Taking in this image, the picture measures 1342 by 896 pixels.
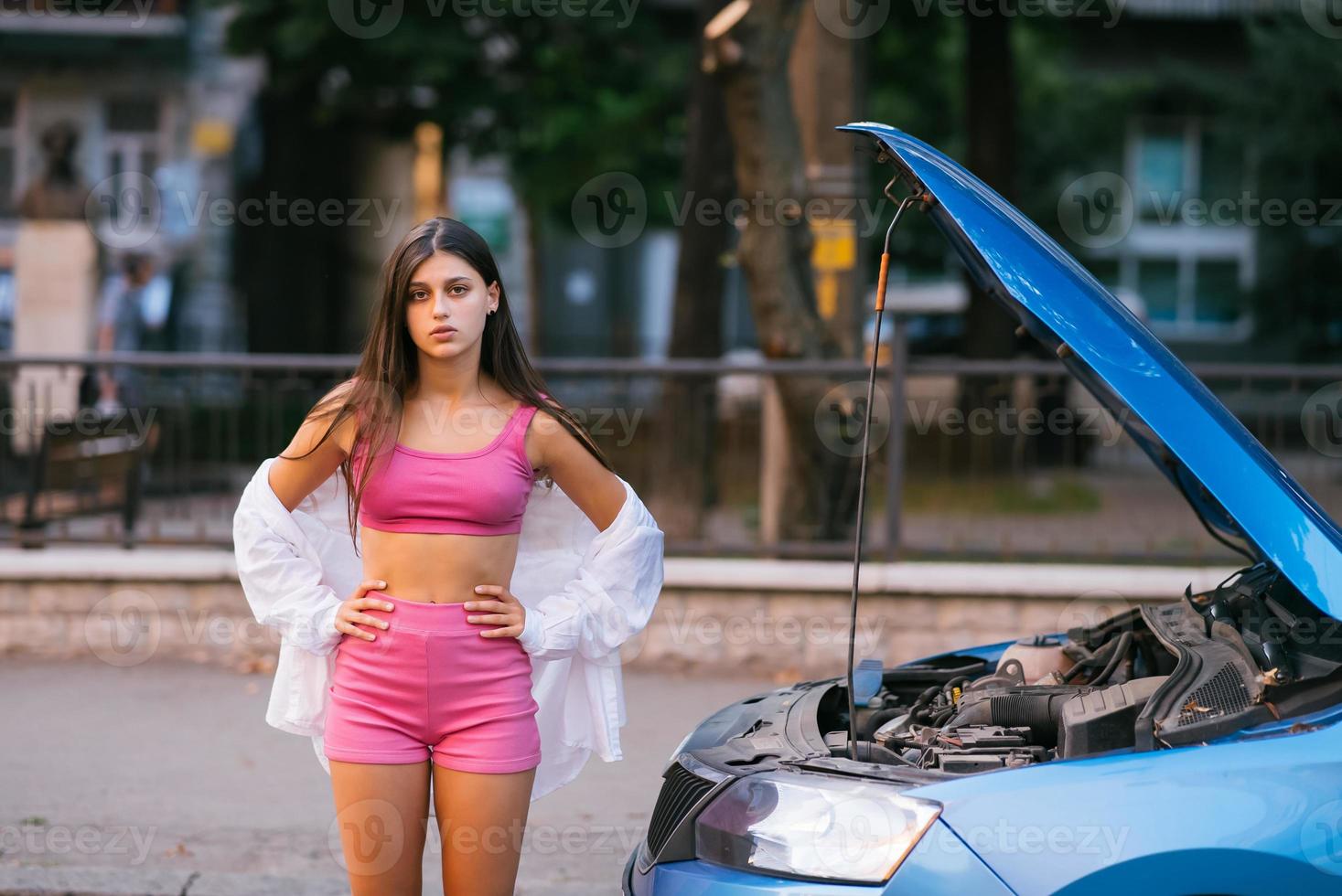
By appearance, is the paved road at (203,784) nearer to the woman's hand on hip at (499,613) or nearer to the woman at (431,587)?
the woman at (431,587)

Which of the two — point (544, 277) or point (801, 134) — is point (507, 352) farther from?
point (544, 277)

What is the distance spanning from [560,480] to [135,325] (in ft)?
40.0

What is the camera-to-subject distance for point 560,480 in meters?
3.20

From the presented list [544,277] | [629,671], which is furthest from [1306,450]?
[544,277]

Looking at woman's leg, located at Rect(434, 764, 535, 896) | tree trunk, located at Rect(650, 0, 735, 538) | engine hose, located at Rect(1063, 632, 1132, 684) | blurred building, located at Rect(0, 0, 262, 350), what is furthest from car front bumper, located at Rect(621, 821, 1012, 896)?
blurred building, located at Rect(0, 0, 262, 350)

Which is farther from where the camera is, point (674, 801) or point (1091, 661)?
point (1091, 661)

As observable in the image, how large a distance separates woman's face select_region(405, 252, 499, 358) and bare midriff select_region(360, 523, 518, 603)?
Result: 39cm

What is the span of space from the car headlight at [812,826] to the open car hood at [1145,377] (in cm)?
82

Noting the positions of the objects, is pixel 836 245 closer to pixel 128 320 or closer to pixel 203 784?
pixel 203 784

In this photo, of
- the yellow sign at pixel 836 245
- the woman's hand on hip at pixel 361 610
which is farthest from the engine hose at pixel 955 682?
the yellow sign at pixel 836 245

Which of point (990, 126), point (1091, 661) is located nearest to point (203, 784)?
point (1091, 661)

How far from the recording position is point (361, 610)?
3025 mm

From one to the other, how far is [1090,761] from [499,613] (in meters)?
1.20

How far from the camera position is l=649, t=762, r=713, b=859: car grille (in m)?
3.18
